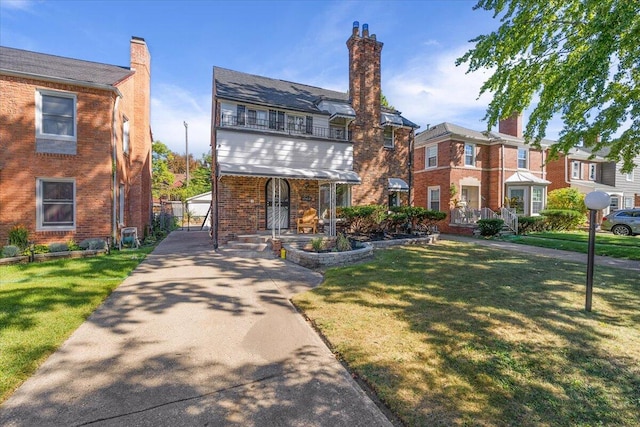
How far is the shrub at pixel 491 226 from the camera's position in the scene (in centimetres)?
1616

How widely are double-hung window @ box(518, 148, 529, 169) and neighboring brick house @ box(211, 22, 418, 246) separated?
10.6 metres

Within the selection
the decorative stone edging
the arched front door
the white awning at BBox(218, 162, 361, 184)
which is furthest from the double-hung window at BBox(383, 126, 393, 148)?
the decorative stone edging

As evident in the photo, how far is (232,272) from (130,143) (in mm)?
11507

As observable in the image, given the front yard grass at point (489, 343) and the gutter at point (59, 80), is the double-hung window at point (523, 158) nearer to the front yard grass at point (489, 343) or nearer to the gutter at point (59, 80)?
the front yard grass at point (489, 343)

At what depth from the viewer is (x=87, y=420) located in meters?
2.53

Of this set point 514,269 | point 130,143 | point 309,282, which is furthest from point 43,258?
point 514,269

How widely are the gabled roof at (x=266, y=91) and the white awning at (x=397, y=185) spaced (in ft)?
16.7

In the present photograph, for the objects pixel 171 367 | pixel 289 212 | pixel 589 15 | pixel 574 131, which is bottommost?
pixel 171 367

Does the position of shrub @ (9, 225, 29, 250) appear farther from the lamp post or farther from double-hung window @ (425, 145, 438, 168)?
double-hung window @ (425, 145, 438, 168)

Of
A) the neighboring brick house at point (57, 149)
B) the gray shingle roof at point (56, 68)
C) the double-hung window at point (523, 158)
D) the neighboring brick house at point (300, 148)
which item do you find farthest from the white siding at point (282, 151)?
the double-hung window at point (523, 158)

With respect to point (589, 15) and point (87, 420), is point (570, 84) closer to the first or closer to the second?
point (589, 15)

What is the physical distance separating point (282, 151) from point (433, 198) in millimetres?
13149

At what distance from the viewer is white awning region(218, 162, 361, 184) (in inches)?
447

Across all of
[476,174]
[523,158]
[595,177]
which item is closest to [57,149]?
[476,174]
